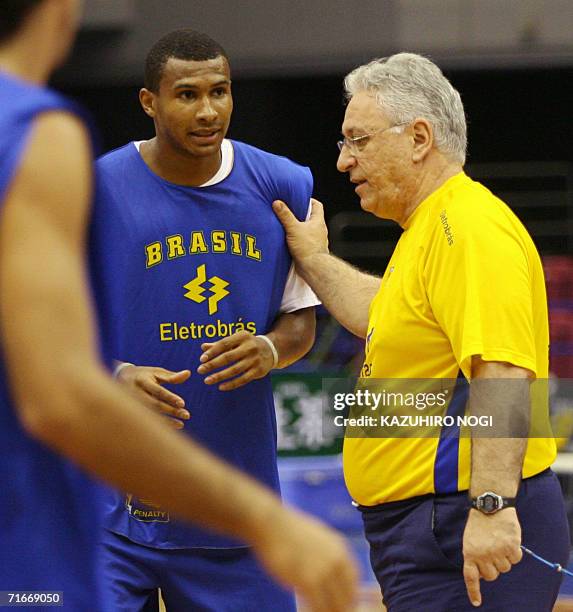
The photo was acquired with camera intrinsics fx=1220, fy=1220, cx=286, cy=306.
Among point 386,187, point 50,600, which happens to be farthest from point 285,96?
point 50,600

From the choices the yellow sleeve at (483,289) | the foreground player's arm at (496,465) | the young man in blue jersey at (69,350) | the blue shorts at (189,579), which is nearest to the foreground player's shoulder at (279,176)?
the yellow sleeve at (483,289)

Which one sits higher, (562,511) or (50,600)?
(50,600)

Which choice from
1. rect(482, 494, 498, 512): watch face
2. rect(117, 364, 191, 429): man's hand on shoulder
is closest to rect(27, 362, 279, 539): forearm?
rect(482, 494, 498, 512): watch face

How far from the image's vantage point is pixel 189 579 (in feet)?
11.3

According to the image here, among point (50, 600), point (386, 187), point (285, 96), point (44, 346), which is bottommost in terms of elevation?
point (50, 600)

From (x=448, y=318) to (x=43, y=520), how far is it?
1.52m

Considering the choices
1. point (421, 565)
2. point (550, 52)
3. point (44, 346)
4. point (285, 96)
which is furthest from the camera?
point (285, 96)

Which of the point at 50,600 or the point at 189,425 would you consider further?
the point at 189,425

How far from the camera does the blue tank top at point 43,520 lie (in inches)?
66.9

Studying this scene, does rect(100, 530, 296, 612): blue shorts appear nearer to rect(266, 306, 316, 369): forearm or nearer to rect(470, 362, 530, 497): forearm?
rect(266, 306, 316, 369): forearm

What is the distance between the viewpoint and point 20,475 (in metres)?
1.71

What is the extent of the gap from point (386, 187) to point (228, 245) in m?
0.48

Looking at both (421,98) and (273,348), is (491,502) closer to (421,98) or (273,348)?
(273,348)

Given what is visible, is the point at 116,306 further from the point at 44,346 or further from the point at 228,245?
the point at 44,346
